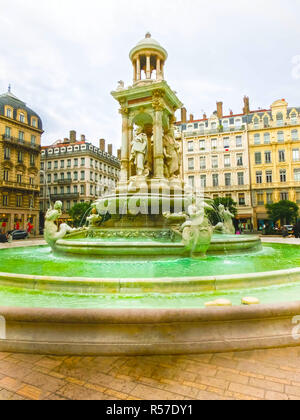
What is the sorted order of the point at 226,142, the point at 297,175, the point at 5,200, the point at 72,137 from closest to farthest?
the point at 5,200
the point at 297,175
the point at 226,142
the point at 72,137

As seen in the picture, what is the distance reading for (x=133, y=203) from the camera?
32.4 ft

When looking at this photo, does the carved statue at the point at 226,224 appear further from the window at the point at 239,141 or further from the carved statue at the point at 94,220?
the window at the point at 239,141

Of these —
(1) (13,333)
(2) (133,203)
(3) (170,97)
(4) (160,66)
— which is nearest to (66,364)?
(1) (13,333)

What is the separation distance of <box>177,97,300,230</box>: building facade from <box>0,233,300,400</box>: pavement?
44858 millimetres

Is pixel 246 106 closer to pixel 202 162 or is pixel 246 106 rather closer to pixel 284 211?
pixel 202 162

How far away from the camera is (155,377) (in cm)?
236

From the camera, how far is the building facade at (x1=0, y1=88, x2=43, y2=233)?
40.4 m

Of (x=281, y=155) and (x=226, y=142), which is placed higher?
(x=226, y=142)

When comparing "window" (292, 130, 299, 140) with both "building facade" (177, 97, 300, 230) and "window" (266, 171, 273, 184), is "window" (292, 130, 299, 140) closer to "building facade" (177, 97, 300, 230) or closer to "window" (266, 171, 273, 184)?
"building facade" (177, 97, 300, 230)

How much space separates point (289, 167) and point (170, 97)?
131 feet

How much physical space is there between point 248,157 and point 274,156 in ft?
14.4

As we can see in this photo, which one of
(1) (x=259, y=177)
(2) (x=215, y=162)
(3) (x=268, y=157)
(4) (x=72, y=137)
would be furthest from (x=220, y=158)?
(4) (x=72, y=137)

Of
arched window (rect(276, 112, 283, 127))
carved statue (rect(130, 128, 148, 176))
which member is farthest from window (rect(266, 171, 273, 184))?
carved statue (rect(130, 128, 148, 176))

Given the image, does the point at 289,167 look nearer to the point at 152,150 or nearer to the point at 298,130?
the point at 298,130
